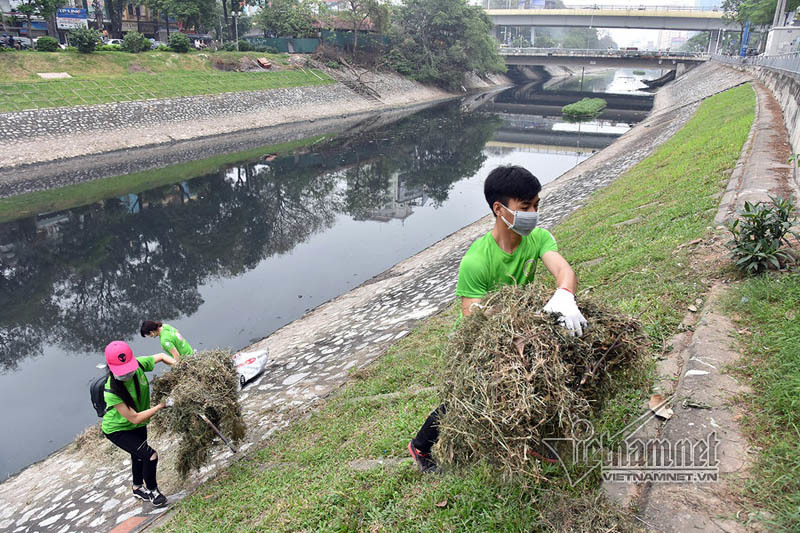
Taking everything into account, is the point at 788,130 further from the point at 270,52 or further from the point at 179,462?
the point at 270,52

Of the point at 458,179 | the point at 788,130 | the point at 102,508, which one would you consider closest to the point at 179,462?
the point at 102,508

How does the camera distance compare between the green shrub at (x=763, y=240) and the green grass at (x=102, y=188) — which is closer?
the green shrub at (x=763, y=240)

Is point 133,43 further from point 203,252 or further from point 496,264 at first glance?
point 496,264

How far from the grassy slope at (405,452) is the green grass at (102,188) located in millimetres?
19988

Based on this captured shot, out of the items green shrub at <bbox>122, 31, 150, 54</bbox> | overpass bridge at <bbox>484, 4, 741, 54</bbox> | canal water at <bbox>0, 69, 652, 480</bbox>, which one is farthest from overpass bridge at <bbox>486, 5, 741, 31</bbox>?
green shrub at <bbox>122, 31, 150, 54</bbox>

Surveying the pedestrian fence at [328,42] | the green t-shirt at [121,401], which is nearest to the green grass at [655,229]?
the green t-shirt at [121,401]

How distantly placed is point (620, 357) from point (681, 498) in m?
1.03

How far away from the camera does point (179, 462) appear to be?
6.10 meters

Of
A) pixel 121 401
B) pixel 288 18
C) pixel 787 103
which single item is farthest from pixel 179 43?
pixel 121 401

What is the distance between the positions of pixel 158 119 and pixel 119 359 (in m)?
34.2

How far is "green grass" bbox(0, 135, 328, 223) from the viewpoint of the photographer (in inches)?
848

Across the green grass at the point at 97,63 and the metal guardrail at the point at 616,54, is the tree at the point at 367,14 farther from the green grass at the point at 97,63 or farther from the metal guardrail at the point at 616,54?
the metal guardrail at the point at 616,54

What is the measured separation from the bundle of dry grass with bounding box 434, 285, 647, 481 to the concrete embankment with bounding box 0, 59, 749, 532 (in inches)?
181

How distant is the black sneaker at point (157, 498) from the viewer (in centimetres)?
609
